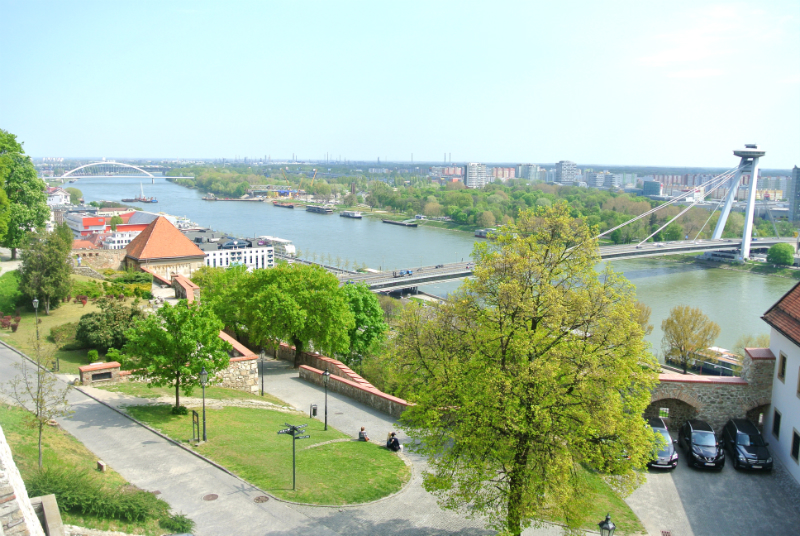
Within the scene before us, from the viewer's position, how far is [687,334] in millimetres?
28516

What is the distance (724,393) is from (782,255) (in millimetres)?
52172

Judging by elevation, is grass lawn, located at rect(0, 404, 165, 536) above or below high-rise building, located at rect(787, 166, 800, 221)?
below

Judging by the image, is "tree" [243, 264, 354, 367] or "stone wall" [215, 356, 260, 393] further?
"tree" [243, 264, 354, 367]

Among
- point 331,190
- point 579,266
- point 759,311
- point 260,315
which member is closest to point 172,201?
point 331,190

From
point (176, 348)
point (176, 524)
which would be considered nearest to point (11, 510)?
point (176, 524)

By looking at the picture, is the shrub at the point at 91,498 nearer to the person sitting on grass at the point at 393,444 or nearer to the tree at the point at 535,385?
the tree at the point at 535,385

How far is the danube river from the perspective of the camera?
1580 inches

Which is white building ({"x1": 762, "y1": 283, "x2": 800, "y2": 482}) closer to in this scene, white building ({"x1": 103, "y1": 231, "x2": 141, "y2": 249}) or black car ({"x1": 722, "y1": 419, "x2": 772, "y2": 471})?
black car ({"x1": 722, "y1": 419, "x2": 772, "y2": 471})

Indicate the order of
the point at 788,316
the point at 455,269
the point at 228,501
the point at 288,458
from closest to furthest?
the point at 228,501 < the point at 288,458 < the point at 788,316 < the point at 455,269

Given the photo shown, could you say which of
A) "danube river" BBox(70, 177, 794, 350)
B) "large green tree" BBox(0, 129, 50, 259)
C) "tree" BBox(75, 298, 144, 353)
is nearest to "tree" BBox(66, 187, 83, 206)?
"danube river" BBox(70, 177, 794, 350)

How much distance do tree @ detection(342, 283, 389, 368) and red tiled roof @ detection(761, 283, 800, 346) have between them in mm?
9797

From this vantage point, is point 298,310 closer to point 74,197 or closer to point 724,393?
point 724,393

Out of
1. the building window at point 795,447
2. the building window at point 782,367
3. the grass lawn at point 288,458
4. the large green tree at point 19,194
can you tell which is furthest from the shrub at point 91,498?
the large green tree at point 19,194

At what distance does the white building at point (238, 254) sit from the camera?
4862 centimetres
